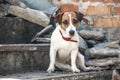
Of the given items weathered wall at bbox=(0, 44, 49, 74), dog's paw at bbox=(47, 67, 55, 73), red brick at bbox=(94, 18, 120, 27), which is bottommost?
dog's paw at bbox=(47, 67, 55, 73)

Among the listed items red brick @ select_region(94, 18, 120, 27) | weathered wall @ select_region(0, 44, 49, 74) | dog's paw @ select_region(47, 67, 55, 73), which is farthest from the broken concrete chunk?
dog's paw @ select_region(47, 67, 55, 73)

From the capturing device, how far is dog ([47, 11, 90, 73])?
3.01m

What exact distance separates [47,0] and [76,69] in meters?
1.15

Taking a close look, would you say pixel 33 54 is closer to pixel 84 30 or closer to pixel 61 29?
pixel 61 29

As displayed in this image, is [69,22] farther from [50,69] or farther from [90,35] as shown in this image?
[90,35]

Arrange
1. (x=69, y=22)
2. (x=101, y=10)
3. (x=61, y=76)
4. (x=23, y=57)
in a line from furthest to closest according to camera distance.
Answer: (x=101, y=10) < (x=23, y=57) < (x=69, y=22) < (x=61, y=76)

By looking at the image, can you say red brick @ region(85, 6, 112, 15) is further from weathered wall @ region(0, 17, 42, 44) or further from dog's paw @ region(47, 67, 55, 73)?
dog's paw @ region(47, 67, 55, 73)

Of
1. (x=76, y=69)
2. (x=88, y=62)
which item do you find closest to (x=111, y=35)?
(x=88, y=62)

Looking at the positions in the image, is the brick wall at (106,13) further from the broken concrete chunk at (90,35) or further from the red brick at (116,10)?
the broken concrete chunk at (90,35)

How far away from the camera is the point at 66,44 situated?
3088mm

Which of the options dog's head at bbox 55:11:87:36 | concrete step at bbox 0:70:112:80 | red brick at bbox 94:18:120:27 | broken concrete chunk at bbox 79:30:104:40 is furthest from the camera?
red brick at bbox 94:18:120:27

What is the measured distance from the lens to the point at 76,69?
3090mm

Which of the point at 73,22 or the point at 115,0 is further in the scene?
the point at 115,0

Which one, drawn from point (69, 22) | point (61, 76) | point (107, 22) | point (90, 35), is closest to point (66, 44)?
point (69, 22)
